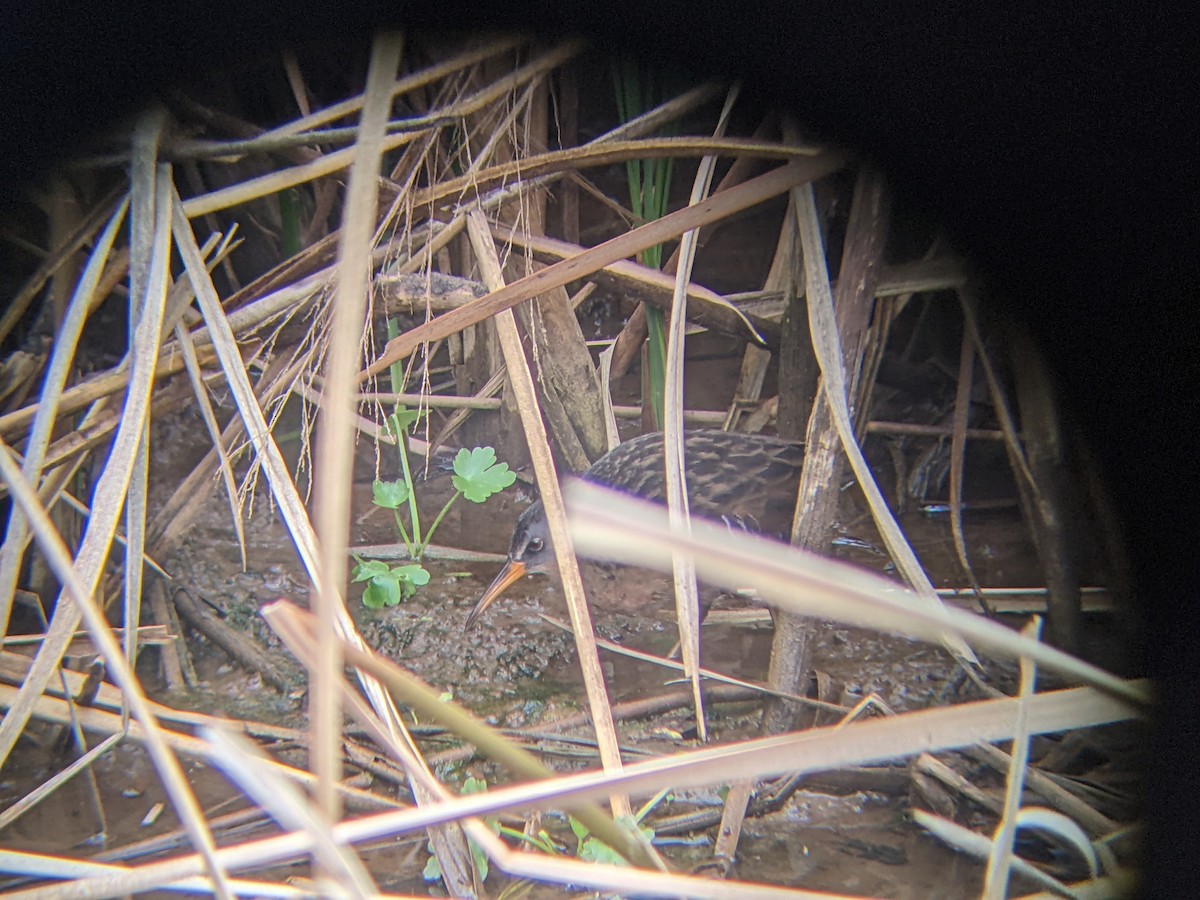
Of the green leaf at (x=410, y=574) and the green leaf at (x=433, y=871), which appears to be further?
the green leaf at (x=410, y=574)

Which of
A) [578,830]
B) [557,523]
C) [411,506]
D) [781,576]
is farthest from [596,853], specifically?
[411,506]

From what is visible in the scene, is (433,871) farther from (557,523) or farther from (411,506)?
(411,506)

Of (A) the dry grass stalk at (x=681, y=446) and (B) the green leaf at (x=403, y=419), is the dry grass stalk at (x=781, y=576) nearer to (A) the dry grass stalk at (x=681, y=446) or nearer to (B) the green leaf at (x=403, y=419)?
(A) the dry grass stalk at (x=681, y=446)

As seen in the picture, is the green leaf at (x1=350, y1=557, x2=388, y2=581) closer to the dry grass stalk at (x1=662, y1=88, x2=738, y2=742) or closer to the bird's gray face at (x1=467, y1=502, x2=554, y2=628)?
the bird's gray face at (x1=467, y1=502, x2=554, y2=628)

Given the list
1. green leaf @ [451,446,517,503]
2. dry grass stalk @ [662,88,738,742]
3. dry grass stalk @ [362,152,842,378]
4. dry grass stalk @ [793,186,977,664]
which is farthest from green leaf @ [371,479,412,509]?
dry grass stalk @ [793,186,977,664]

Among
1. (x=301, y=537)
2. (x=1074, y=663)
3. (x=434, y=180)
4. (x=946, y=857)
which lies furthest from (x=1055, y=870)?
(x=434, y=180)

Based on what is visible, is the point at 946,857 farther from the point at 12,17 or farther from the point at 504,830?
the point at 12,17

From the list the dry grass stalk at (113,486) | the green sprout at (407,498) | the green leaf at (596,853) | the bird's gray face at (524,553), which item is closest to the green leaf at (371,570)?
the green sprout at (407,498)
